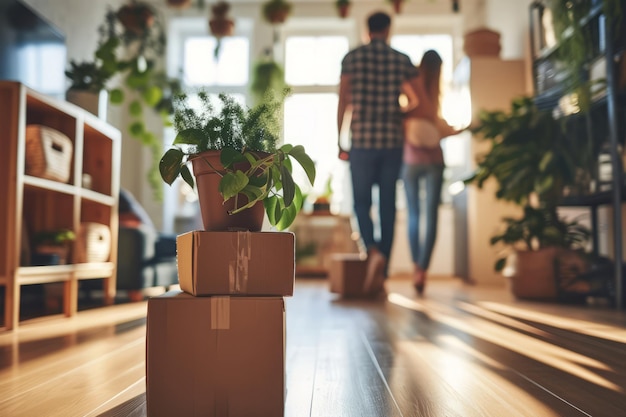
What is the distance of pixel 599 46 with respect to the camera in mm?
2918

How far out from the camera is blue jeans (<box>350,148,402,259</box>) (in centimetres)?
332

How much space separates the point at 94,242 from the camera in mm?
2684

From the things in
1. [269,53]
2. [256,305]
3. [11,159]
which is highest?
[269,53]

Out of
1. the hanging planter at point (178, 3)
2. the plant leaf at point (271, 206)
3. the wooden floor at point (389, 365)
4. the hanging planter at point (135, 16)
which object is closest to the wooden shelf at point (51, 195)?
the wooden floor at point (389, 365)

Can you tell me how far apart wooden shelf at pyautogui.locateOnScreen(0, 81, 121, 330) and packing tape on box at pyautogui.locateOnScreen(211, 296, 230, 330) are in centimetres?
129

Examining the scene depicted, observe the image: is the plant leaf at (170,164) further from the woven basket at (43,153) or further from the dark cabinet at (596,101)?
the dark cabinet at (596,101)

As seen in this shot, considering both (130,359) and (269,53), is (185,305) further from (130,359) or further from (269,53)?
(269,53)

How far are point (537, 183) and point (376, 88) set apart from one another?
990 mm

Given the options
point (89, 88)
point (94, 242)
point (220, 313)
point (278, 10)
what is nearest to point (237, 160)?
point (220, 313)

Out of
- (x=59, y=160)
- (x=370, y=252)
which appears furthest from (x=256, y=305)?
(x=370, y=252)

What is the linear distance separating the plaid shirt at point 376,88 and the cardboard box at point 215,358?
2392 mm

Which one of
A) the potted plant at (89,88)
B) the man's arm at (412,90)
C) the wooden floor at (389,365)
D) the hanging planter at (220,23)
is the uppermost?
the hanging planter at (220,23)

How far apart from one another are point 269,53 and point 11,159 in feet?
13.3

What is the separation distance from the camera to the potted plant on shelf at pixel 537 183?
3.11 metres
